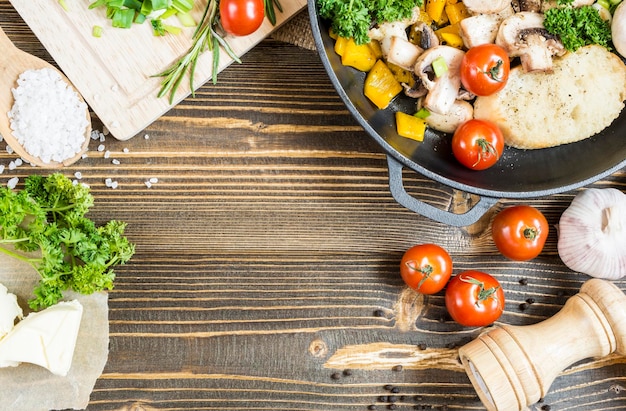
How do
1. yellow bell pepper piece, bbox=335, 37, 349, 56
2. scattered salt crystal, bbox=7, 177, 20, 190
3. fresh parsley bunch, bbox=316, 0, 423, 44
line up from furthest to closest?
scattered salt crystal, bbox=7, 177, 20, 190, yellow bell pepper piece, bbox=335, 37, 349, 56, fresh parsley bunch, bbox=316, 0, 423, 44

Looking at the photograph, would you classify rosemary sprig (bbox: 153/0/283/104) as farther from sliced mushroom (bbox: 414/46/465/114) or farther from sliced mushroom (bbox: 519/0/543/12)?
sliced mushroom (bbox: 519/0/543/12)

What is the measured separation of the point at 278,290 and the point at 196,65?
2.56 ft

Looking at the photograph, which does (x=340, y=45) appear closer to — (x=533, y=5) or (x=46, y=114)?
(x=533, y=5)

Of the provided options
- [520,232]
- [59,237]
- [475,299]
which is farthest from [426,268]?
[59,237]

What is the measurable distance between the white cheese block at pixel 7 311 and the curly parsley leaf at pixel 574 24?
73.3 inches

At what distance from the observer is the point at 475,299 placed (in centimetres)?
208

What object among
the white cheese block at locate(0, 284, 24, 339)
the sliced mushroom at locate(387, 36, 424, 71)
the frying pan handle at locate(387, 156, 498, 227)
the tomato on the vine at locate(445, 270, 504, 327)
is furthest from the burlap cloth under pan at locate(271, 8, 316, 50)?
the white cheese block at locate(0, 284, 24, 339)

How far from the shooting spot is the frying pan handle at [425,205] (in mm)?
1907

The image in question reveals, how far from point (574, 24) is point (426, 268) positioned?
0.87 m

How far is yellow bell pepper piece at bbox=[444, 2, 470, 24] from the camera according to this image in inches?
81.7

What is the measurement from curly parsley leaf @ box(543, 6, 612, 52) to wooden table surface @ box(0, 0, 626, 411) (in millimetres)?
506

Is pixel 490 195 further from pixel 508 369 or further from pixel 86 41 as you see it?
pixel 86 41

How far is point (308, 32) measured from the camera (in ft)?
7.15

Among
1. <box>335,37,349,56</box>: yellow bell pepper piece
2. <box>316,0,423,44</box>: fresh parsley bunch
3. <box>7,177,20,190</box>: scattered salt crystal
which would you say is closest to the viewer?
<box>316,0,423,44</box>: fresh parsley bunch
